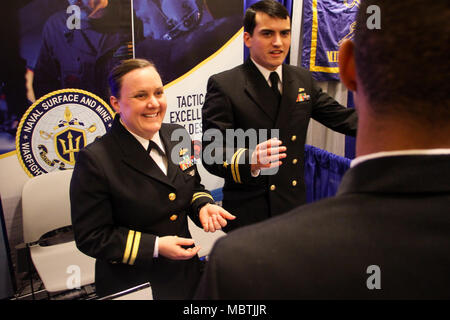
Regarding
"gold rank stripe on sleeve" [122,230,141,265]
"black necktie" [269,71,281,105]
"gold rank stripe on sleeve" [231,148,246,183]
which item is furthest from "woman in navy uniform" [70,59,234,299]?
"black necktie" [269,71,281,105]

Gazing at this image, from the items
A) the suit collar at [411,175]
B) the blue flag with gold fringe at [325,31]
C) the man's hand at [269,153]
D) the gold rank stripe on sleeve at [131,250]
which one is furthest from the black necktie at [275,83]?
the blue flag with gold fringe at [325,31]

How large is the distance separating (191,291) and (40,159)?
1.63 meters

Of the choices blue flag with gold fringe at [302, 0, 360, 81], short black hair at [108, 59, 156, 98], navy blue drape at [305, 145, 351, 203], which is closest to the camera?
short black hair at [108, 59, 156, 98]

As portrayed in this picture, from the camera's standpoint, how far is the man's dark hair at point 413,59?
1.34ft

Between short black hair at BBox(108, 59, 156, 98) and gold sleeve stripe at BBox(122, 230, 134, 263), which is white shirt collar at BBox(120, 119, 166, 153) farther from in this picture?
gold sleeve stripe at BBox(122, 230, 134, 263)

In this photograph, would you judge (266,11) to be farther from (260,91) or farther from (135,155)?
(135,155)

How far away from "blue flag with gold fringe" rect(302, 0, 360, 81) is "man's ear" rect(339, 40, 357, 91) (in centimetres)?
299

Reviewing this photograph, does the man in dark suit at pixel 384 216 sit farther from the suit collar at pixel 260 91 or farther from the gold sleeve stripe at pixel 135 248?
the suit collar at pixel 260 91

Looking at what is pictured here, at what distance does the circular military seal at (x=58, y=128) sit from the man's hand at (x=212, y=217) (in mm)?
1562

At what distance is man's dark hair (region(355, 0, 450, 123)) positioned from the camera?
0.41m

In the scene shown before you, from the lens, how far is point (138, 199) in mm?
1353

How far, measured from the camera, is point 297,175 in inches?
77.1

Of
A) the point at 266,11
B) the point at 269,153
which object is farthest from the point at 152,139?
the point at 266,11

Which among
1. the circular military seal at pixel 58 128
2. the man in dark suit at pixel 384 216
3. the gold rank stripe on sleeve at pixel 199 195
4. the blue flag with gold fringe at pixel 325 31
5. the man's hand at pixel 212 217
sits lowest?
the man's hand at pixel 212 217
